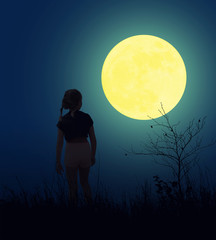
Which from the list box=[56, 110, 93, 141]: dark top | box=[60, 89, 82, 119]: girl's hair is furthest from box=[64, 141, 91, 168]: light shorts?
box=[60, 89, 82, 119]: girl's hair

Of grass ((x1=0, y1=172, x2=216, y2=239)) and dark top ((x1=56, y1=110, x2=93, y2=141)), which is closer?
grass ((x1=0, y1=172, x2=216, y2=239))

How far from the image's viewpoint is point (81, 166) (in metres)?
4.78

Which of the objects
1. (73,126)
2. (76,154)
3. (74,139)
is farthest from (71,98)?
(76,154)

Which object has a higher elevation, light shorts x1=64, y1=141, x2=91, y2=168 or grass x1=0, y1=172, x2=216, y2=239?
light shorts x1=64, y1=141, x2=91, y2=168

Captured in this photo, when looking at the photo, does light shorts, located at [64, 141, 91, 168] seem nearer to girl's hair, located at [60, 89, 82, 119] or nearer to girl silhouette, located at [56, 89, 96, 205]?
girl silhouette, located at [56, 89, 96, 205]

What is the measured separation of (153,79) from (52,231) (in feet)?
12.0

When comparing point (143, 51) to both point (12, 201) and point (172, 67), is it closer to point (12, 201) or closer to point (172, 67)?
point (172, 67)

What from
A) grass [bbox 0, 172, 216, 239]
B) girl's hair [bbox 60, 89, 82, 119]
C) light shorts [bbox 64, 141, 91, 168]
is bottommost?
grass [bbox 0, 172, 216, 239]

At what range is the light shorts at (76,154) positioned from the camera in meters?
4.70

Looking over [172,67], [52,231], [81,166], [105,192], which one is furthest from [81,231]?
[172,67]

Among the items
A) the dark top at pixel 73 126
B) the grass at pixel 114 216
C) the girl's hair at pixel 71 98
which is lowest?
the grass at pixel 114 216

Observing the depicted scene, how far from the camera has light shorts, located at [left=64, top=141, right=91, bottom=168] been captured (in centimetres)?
470

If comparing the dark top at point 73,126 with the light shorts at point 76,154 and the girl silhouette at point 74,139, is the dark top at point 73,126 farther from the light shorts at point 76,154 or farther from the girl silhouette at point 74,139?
the light shorts at point 76,154

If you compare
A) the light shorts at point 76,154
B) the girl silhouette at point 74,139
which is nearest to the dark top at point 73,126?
the girl silhouette at point 74,139
